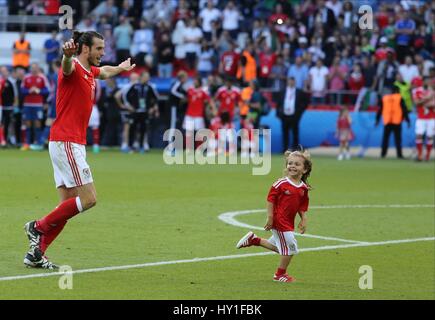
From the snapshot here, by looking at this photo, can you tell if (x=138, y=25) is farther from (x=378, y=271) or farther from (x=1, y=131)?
(x=378, y=271)

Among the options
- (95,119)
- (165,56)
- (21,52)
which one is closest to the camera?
(95,119)

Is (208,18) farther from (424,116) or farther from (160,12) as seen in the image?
(424,116)

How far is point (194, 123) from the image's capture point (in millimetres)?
33750

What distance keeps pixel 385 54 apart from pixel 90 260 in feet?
80.3

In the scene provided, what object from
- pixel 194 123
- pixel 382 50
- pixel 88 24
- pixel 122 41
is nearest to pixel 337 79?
pixel 382 50

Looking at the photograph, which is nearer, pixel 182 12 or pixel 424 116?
pixel 424 116

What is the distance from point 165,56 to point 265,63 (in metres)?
3.42

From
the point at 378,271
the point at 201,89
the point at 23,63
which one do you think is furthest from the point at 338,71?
the point at 378,271

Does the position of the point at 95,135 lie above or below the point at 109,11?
below

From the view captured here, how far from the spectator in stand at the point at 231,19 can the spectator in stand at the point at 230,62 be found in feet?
6.08

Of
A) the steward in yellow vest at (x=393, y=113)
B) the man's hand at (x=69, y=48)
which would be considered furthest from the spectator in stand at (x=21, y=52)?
the man's hand at (x=69, y=48)

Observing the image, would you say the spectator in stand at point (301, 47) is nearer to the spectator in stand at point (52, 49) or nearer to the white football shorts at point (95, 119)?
the white football shorts at point (95, 119)

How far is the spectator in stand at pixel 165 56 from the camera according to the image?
36812 mm

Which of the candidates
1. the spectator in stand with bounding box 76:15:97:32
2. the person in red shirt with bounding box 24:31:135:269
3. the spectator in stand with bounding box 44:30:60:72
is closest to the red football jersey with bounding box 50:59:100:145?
the person in red shirt with bounding box 24:31:135:269
